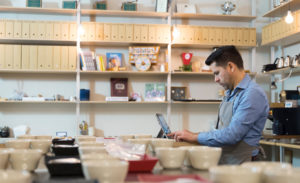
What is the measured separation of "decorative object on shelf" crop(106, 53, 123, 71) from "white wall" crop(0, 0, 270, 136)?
13 centimetres

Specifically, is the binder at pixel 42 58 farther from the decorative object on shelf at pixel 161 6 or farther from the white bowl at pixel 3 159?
the white bowl at pixel 3 159

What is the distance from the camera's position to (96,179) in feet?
3.05

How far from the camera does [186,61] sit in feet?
17.4

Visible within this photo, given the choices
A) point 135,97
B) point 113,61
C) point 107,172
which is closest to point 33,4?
point 113,61

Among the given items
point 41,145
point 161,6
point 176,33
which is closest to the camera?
point 41,145

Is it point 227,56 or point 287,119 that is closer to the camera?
point 227,56

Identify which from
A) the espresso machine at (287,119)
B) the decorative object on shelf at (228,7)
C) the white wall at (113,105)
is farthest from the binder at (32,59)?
the espresso machine at (287,119)

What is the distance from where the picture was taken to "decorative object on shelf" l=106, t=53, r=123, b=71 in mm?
5148

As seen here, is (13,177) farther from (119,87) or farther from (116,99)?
(119,87)

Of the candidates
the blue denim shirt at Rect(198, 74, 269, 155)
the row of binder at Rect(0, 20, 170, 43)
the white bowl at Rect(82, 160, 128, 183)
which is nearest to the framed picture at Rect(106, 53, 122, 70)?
the row of binder at Rect(0, 20, 170, 43)

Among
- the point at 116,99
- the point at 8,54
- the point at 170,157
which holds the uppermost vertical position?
the point at 8,54

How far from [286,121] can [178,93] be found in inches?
56.8

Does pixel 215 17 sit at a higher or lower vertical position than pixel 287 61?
higher

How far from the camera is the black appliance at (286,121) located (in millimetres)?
4578
